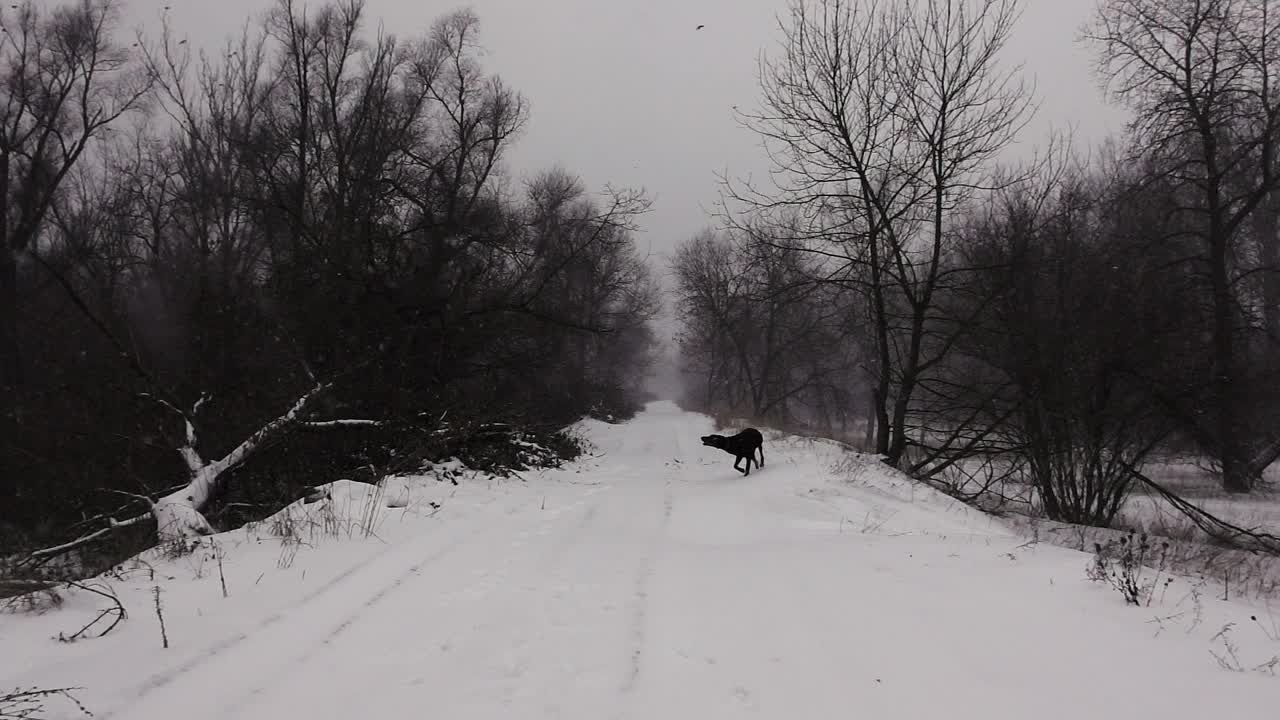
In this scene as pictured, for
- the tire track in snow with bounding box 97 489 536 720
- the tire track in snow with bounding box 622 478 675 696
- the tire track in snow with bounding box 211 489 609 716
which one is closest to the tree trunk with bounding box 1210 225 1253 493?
the tire track in snow with bounding box 622 478 675 696

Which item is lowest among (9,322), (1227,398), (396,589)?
(396,589)

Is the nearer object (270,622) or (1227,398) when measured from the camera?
(270,622)

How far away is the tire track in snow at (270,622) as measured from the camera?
8.66ft

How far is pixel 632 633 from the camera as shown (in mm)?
3543

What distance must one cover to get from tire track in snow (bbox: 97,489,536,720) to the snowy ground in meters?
0.01

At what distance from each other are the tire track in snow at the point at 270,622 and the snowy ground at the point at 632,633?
1 cm

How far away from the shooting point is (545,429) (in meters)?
13.5

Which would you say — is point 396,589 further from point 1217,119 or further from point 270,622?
point 1217,119

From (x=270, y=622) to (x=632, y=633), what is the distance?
2.15 metres

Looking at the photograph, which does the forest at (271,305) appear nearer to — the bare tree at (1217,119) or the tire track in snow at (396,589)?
the tire track in snow at (396,589)

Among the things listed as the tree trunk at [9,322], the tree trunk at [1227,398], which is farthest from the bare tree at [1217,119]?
the tree trunk at [9,322]

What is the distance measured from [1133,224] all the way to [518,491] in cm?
1557

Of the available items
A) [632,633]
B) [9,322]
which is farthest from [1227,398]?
[9,322]

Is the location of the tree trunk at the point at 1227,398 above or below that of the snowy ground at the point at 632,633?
above
